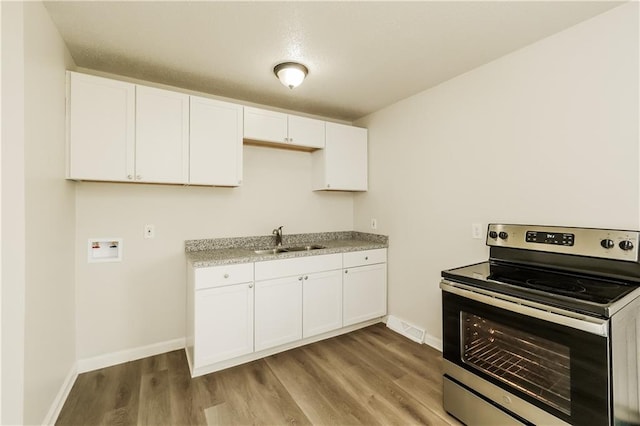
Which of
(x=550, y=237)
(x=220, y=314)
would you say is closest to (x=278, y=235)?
(x=220, y=314)

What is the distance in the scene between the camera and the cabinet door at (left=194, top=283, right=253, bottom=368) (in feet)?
7.09

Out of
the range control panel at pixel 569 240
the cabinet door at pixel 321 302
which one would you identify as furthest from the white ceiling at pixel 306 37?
the cabinet door at pixel 321 302

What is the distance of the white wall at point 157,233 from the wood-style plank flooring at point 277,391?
28 centimetres

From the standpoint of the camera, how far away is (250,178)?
2.93 meters

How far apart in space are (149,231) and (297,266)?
1.26 meters

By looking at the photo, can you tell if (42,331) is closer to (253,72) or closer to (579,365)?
(253,72)

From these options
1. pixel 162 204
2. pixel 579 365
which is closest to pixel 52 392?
pixel 162 204

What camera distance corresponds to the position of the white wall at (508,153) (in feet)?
5.29

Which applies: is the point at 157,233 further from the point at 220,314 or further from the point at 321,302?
the point at 321,302

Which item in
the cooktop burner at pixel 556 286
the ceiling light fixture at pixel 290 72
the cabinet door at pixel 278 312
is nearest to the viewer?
the cooktop burner at pixel 556 286

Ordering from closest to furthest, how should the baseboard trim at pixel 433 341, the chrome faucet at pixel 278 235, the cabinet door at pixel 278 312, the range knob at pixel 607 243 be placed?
the range knob at pixel 607 243
the cabinet door at pixel 278 312
the baseboard trim at pixel 433 341
the chrome faucet at pixel 278 235

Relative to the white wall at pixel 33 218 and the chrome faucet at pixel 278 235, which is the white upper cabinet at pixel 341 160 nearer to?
the chrome faucet at pixel 278 235

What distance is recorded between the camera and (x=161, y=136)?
223 centimetres

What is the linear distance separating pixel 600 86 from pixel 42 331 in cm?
335
